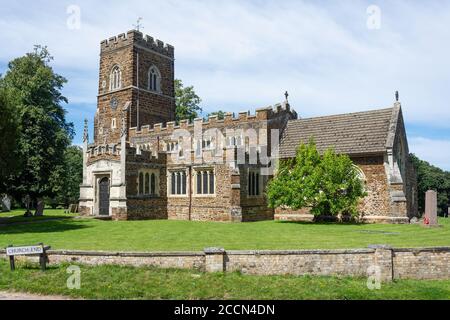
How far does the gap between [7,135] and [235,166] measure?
13.0 meters

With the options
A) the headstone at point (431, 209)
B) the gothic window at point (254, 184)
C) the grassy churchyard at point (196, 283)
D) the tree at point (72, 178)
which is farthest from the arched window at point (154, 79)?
the headstone at point (431, 209)

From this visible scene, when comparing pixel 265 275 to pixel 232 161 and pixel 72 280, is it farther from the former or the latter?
pixel 232 161

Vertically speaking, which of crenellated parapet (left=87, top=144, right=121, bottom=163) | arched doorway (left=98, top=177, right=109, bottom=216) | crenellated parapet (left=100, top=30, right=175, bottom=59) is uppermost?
crenellated parapet (left=100, top=30, right=175, bottom=59)

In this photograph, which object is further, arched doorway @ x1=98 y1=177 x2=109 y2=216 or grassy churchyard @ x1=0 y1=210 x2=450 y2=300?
arched doorway @ x1=98 y1=177 x2=109 y2=216

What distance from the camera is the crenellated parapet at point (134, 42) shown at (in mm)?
37750

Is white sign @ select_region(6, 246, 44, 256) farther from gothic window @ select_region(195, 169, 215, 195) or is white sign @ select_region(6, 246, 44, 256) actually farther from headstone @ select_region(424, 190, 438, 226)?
headstone @ select_region(424, 190, 438, 226)

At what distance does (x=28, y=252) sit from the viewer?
12.9m

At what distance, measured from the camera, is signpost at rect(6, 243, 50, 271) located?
12805mm

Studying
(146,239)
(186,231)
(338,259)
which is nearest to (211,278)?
(338,259)

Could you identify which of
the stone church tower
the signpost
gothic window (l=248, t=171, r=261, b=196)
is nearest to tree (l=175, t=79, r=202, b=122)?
the stone church tower

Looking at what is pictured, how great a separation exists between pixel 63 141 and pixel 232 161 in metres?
13.9

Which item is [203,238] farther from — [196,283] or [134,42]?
[134,42]

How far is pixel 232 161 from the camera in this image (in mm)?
26906

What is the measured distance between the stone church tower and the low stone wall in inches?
1029
